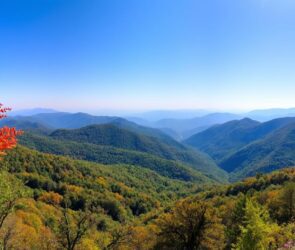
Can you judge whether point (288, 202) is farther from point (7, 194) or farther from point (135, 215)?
point (135, 215)

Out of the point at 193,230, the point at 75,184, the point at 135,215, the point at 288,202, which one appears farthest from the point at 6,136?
the point at 75,184

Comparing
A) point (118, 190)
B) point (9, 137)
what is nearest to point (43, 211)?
point (118, 190)

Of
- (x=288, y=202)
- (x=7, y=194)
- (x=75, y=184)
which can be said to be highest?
(x=7, y=194)

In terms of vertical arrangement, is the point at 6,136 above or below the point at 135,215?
above

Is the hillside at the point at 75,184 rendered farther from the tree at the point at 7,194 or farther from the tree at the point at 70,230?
the tree at the point at 7,194

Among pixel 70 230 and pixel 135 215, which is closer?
pixel 70 230

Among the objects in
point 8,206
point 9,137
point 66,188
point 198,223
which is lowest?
point 66,188

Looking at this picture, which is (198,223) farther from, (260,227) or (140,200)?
(140,200)

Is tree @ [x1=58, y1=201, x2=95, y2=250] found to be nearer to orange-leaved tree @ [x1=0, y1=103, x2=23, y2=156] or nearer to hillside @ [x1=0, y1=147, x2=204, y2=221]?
orange-leaved tree @ [x1=0, y1=103, x2=23, y2=156]
